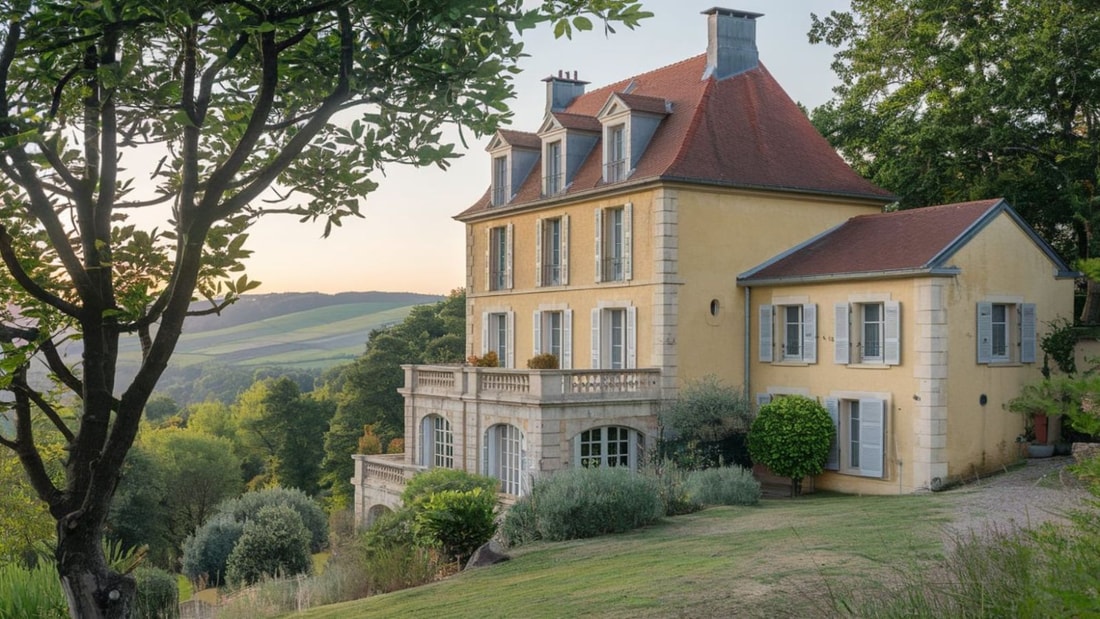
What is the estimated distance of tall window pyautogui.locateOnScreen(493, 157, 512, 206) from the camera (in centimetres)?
3147

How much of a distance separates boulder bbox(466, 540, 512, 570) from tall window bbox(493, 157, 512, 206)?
1800 centimetres

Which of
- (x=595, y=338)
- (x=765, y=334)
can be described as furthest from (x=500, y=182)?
(x=765, y=334)

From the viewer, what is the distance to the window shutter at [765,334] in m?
25.5

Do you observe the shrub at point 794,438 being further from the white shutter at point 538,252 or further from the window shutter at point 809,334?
the white shutter at point 538,252

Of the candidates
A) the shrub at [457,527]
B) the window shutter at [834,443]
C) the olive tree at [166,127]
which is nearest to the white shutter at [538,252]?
the window shutter at [834,443]

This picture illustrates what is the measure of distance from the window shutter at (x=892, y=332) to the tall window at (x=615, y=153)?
779 centimetres

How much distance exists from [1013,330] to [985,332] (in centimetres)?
122

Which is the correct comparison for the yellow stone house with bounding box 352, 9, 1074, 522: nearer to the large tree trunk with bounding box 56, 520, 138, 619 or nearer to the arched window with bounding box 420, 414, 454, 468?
the arched window with bounding box 420, 414, 454, 468

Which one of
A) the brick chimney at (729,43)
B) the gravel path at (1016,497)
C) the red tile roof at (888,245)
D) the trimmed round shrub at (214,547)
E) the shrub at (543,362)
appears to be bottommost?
the trimmed round shrub at (214,547)

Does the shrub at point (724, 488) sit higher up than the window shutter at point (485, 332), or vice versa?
the window shutter at point (485, 332)

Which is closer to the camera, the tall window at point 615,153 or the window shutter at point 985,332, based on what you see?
the window shutter at point 985,332

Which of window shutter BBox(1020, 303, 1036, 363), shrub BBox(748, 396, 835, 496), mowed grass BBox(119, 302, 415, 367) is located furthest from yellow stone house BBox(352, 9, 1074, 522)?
mowed grass BBox(119, 302, 415, 367)

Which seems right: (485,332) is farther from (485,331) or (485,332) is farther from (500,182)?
(500,182)

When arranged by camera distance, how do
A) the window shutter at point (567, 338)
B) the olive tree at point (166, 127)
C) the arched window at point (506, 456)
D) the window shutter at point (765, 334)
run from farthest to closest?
the window shutter at point (567, 338), the window shutter at point (765, 334), the arched window at point (506, 456), the olive tree at point (166, 127)
